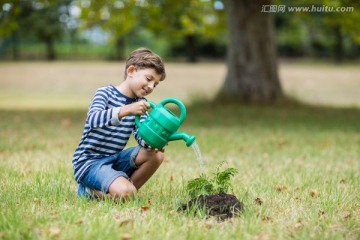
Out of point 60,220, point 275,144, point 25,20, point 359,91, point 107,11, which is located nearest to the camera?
point 60,220

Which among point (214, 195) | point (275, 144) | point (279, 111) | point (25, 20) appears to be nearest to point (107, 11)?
point (279, 111)

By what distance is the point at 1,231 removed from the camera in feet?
9.25

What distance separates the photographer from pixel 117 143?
3.91 m

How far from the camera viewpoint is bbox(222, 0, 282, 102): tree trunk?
1219cm

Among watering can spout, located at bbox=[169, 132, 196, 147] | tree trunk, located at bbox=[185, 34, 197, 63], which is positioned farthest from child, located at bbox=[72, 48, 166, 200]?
tree trunk, located at bbox=[185, 34, 197, 63]

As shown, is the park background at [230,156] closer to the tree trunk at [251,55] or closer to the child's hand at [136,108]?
the tree trunk at [251,55]

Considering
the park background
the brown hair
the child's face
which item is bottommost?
the park background

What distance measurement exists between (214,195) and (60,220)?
106 cm

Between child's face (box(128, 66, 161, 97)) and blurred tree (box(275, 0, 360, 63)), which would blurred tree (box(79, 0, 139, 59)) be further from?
blurred tree (box(275, 0, 360, 63))

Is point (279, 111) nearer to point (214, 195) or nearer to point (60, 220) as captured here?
point (214, 195)

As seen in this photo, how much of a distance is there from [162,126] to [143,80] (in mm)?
446

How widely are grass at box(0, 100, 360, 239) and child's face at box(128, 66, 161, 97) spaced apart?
2.61 feet

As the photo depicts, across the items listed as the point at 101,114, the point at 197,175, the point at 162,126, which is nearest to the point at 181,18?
the point at 197,175

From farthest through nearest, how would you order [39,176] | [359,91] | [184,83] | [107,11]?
[184,83] → [359,91] → [107,11] → [39,176]
